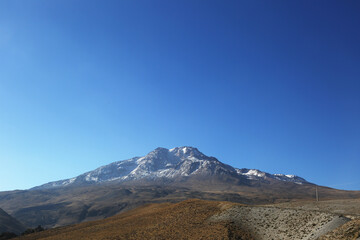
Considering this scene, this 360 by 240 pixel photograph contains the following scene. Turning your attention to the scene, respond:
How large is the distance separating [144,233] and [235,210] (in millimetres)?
12960

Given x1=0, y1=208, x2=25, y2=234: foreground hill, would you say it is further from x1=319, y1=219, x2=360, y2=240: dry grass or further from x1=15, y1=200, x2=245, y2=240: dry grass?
x1=319, y1=219, x2=360, y2=240: dry grass

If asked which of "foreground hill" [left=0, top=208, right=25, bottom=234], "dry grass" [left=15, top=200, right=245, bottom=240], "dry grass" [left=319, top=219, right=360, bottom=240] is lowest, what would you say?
"foreground hill" [left=0, top=208, right=25, bottom=234]

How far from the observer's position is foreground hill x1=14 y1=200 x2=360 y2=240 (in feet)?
81.5

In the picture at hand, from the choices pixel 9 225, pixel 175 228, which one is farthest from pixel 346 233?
pixel 9 225

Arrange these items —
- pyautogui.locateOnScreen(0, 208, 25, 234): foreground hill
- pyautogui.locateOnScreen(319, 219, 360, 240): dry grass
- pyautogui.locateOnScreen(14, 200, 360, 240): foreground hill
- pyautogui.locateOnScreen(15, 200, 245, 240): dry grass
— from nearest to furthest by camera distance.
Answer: pyautogui.locateOnScreen(319, 219, 360, 240): dry grass, pyautogui.locateOnScreen(14, 200, 360, 240): foreground hill, pyautogui.locateOnScreen(15, 200, 245, 240): dry grass, pyautogui.locateOnScreen(0, 208, 25, 234): foreground hill

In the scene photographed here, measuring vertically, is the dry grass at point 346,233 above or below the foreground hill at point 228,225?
above

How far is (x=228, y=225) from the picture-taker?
104 feet

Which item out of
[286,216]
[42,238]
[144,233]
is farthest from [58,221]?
[286,216]

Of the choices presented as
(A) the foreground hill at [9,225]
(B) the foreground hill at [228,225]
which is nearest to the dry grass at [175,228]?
(B) the foreground hill at [228,225]

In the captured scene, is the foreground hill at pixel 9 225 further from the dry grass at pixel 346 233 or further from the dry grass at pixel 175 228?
the dry grass at pixel 346 233

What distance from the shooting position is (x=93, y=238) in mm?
34750

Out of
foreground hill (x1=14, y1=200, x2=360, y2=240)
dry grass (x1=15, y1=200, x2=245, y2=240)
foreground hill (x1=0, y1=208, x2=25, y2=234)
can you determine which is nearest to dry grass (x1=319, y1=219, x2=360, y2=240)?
foreground hill (x1=14, y1=200, x2=360, y2=240)

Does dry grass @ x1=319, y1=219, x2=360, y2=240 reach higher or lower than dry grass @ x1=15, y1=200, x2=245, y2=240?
higher

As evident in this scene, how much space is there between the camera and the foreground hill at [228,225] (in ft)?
81.5
